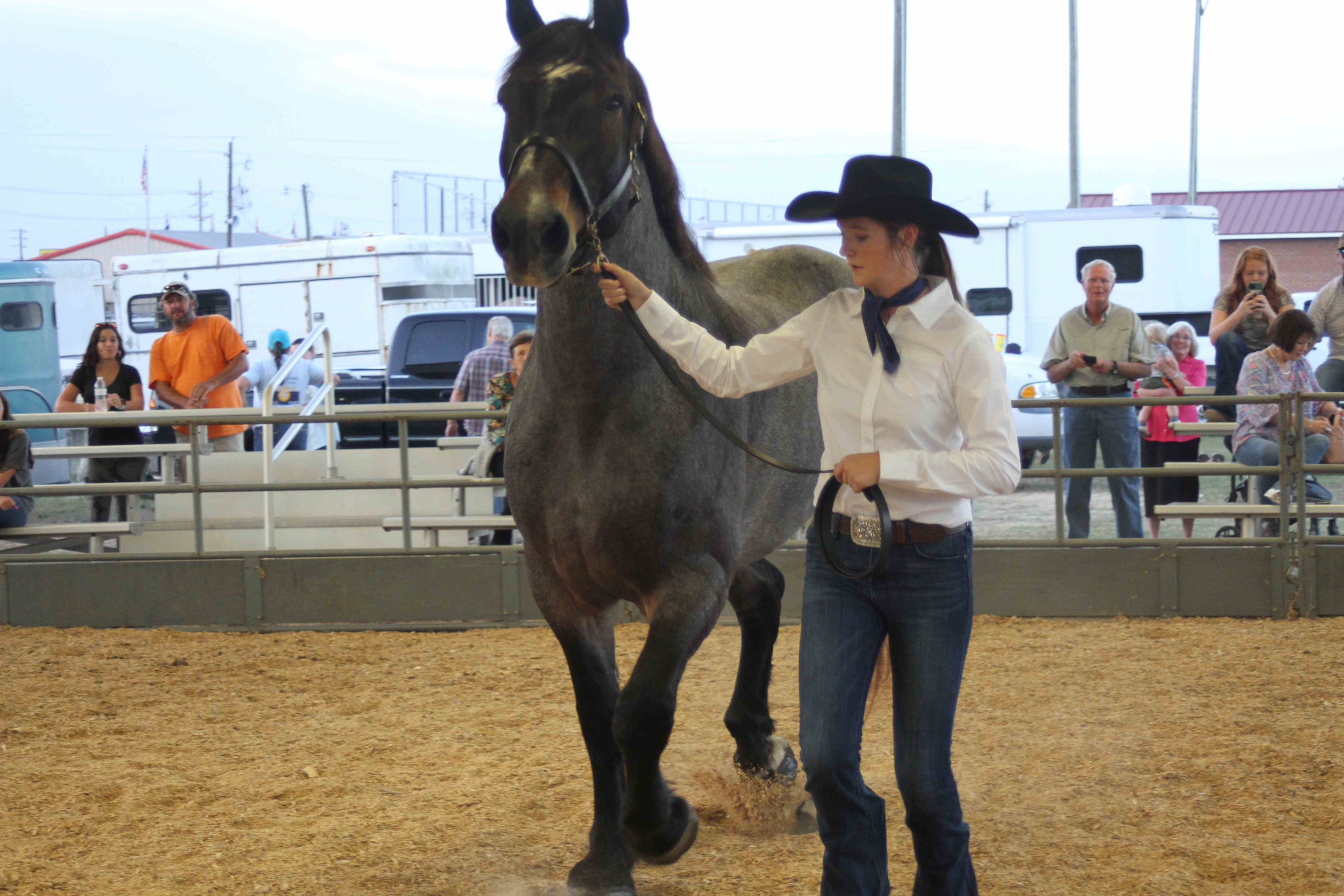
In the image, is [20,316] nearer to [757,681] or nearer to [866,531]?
[757,681]

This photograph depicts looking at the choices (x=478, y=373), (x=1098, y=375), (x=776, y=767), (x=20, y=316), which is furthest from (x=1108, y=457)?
(x=20, y=316)

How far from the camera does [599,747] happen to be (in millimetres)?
3225

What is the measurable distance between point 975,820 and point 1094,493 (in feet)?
27.1

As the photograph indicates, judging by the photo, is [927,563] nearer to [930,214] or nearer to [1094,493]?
[930,214]

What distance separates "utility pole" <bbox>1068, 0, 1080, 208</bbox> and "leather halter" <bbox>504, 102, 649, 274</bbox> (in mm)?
20260

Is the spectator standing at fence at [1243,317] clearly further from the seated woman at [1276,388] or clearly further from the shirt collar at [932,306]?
the shirt collar at [932,306]

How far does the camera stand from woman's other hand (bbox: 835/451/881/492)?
236cm

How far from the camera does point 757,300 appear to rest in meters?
4.11

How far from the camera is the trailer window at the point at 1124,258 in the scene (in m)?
14.0

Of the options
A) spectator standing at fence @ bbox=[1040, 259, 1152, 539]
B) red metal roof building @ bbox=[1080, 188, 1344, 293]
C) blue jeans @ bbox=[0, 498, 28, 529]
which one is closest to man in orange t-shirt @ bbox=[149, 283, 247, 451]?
blue jeans @ bbox=[0, 498, 28, 529]

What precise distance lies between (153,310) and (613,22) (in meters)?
15.2

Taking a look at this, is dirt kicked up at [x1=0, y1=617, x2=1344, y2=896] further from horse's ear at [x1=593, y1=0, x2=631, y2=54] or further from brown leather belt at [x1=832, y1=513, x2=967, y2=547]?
horse's ear at [x1=593, y1=0, x2=631, y2=54]

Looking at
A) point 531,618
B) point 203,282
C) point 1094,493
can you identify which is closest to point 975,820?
point 531,618

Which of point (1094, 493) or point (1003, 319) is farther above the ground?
point (1003, 319)
